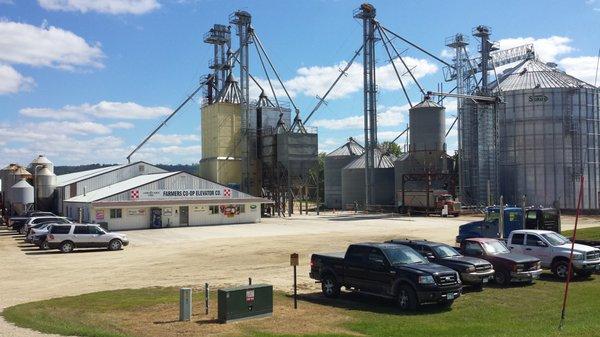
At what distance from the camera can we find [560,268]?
22.9 meters

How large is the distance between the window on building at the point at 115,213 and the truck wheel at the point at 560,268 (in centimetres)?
3769

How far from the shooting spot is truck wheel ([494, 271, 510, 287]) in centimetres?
2097

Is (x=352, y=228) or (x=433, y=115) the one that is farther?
(x=433, y=115)

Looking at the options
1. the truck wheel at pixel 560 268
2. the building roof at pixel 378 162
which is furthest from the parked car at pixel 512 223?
the building roof at pixel 378 162

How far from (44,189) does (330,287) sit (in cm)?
5521

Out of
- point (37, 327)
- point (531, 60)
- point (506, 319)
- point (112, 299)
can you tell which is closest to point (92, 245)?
point (112, 299)

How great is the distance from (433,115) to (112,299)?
63.4 metres

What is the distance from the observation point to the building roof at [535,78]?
73000 millimetres

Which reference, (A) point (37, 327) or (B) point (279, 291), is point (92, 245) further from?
(A) point (37, 327)

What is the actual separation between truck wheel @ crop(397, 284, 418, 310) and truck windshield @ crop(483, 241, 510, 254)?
638cm

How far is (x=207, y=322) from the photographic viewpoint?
15312mm

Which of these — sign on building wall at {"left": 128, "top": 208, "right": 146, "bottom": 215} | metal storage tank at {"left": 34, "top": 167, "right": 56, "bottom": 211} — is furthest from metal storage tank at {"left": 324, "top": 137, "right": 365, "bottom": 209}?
sign on building wall at {"left": 128, "top": 208, "right": 146, "bottom": 215}

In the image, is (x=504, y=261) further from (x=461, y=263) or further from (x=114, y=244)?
(x=114, y=244)

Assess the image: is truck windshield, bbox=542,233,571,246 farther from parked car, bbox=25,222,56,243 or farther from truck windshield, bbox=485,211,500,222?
parked car, bbox=25,222,56,243
